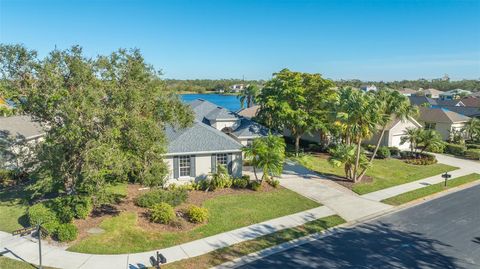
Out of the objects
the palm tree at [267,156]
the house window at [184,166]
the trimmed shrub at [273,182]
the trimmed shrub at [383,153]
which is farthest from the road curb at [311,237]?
the house window at [184,166]

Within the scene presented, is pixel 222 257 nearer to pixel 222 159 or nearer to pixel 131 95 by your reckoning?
pixel 131 95

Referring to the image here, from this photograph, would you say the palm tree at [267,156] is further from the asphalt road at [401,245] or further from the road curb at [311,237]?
the asphalt road at [401,245]

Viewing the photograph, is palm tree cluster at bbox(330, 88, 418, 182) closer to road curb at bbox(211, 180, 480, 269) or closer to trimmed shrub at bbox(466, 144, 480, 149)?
road curb at bbox(211, 180, 480, 269)

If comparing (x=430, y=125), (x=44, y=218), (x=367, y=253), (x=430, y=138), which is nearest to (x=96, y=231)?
(x=44, y=218)

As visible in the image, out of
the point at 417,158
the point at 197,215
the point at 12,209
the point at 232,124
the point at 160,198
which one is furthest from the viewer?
the point at 232,124

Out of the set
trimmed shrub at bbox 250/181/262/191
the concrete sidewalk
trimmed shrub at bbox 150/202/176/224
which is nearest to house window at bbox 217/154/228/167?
trimmed shrub at bbox 250/181/262/191

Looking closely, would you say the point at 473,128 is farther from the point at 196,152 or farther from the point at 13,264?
the point at 13,264
